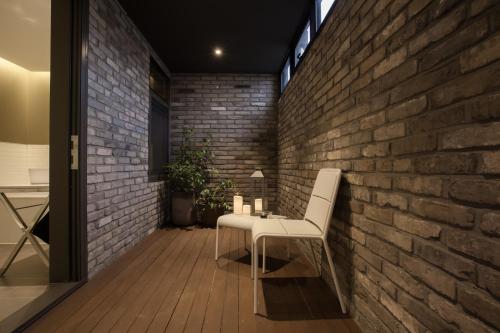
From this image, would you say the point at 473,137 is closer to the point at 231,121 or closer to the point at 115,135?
the point at 115,135

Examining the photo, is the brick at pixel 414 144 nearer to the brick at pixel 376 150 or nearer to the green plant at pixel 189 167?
the brick at pixel 376 150

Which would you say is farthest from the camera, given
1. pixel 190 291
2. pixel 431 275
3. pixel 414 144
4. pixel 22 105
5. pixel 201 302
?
pixel 22 105

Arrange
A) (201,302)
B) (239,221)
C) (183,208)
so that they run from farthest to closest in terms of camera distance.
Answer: (183,208), (239,221), (201,302)

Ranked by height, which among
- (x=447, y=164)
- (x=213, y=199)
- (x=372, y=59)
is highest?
(x=372, y=59)

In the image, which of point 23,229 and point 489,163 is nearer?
point 489,163

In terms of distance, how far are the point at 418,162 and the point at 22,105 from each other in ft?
15.7

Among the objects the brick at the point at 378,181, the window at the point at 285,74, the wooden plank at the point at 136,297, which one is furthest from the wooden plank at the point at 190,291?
the window at the point at 285,74

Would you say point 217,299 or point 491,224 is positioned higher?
point 491,224

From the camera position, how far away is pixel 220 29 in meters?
3.22

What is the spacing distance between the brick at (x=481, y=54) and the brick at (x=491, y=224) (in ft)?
1.40

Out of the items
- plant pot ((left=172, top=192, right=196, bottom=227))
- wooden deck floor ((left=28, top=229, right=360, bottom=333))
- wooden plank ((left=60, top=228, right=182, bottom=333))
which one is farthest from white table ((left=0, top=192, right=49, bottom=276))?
plant pot ((left=172, top=192, right=196, bottom=227))

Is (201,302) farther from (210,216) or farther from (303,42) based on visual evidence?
(303,42)

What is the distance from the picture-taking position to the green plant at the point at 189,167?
4102mm

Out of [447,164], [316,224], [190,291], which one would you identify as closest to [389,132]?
[447,164]
